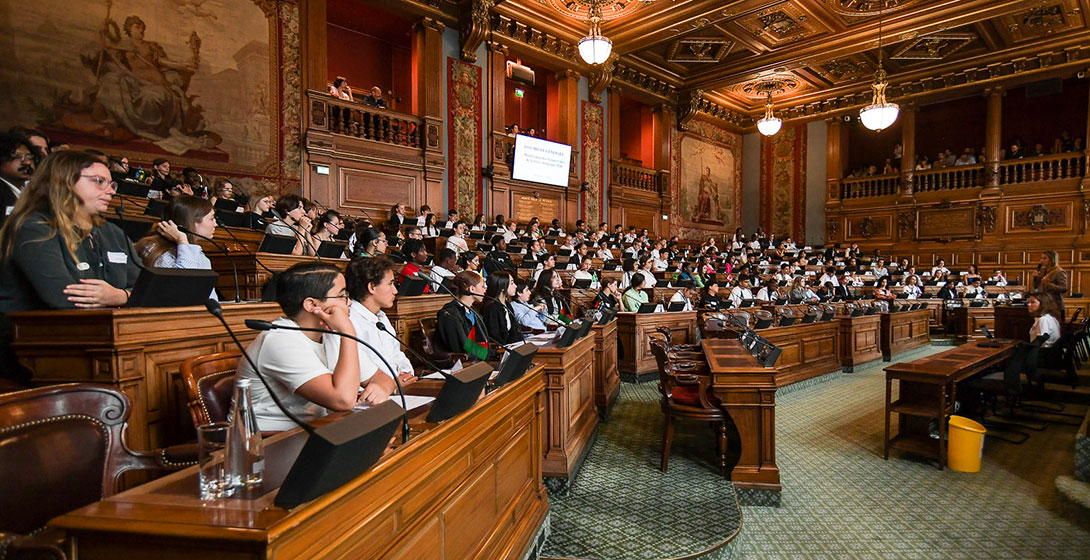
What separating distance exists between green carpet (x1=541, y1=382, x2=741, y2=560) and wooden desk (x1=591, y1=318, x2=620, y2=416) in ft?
1.55

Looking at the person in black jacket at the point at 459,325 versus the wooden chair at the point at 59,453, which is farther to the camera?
the person in black jacket at the point at 459,325

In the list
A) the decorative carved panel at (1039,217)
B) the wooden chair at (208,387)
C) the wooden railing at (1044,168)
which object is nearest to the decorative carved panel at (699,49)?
the wooden railing at (1044,168)

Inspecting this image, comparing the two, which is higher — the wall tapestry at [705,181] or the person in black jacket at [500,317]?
the wall tapestry at [705,181]

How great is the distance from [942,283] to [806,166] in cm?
570

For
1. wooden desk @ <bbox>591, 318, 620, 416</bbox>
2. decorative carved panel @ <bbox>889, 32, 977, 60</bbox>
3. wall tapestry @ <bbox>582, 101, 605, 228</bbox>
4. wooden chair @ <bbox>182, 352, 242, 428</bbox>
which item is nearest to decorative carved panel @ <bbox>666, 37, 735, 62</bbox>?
wall tapestry @ <bbox>582, 101, 605, 228</bbox>

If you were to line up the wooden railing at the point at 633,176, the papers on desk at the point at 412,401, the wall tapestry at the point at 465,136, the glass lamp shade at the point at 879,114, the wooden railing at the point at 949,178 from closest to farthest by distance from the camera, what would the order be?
the papers on desk at the point at 412,401, the glass lamp shade at the point at 879,114, the wall tapestry at the point at 465,136, the wooden railing at the point at 633,176, the wooden railing at the point at 949,178

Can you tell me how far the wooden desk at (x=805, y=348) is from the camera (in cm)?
614

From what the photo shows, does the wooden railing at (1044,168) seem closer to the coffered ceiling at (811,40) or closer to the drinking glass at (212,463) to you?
the coffered ceiling at (811,40)

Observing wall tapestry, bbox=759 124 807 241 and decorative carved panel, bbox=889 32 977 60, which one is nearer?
decorative carved panel, bbox=889 32 977 60

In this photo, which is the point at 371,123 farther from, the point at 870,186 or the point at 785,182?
the point at 870,186

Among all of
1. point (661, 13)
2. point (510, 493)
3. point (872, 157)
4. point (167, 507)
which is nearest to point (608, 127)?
point (661, 13)

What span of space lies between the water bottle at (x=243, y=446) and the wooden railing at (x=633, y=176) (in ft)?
41.5

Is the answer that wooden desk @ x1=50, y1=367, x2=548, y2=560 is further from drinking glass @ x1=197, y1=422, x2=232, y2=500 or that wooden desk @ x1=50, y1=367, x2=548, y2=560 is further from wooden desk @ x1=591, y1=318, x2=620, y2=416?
wooden desk @ x1=591, y1=318, x2=620, y2=416

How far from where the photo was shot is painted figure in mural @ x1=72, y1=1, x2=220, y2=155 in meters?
6.94
